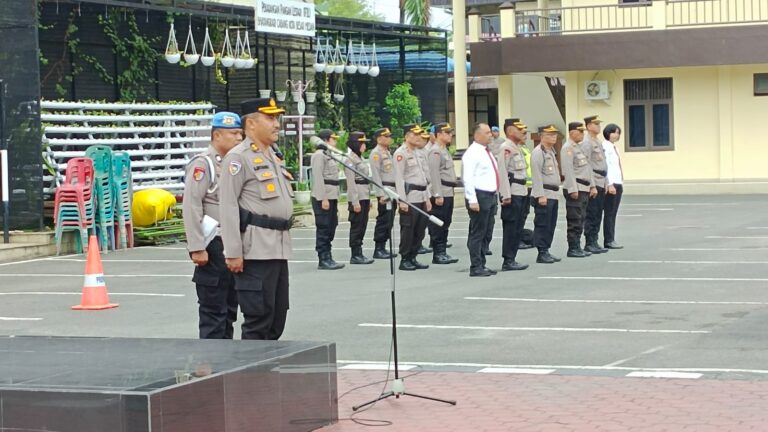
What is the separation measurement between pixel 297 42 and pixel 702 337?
22181 millimetres

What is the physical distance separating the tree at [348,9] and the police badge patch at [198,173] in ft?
181

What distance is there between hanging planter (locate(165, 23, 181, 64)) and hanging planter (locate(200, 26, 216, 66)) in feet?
1.88

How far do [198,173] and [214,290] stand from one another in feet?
2.96

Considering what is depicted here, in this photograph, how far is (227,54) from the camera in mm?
28578

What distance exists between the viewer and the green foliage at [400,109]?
114ft

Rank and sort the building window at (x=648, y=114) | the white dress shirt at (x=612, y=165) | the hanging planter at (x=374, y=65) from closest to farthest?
the white dress shirt at (x=612, y=165)
the hanging planter at (x=374, y=65)
the building window at (x=648, y=114)

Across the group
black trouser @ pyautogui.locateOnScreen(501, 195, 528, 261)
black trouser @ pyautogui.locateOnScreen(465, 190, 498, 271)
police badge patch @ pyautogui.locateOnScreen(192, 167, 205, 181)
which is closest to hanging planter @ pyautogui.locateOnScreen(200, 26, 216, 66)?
black trouser @ pyautogui.locateOnScreen(501, 195, 528, 261)

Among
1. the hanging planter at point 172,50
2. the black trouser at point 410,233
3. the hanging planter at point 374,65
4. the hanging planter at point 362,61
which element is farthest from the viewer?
the hanging planter at point 374,65

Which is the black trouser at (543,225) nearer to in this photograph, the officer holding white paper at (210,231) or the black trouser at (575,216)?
the black trouser at (575,216)

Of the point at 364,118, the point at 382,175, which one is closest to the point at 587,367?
the point at 382,175

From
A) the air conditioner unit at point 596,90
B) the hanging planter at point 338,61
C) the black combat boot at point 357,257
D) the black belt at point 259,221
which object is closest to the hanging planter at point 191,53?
the hanging planter at point 338,61

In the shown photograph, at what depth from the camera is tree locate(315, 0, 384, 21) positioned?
6500cm

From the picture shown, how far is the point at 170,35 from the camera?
26906mm

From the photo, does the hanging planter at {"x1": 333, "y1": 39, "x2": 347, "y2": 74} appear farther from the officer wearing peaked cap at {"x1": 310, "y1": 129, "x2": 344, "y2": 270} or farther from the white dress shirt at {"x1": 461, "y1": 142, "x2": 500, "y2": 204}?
the white dress shirt at {"x1": 461, "y1": 142, "x2": 500, "y2": 204}
